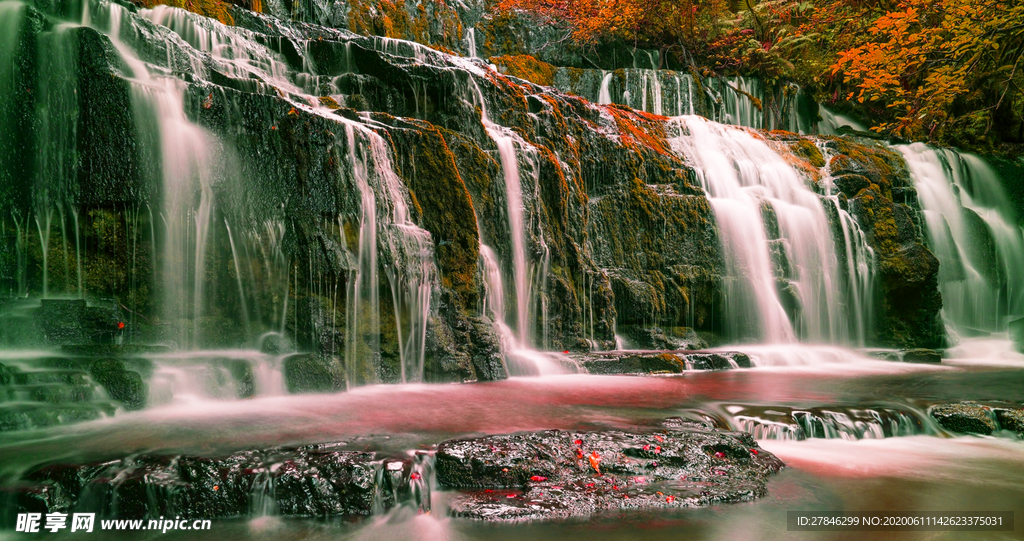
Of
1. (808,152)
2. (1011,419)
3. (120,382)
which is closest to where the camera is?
(120,382)

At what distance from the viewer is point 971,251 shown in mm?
14375

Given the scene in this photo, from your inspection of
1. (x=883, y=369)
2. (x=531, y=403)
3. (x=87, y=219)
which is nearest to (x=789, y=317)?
(x=883, y=369)

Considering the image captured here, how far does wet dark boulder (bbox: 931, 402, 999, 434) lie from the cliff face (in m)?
5.09

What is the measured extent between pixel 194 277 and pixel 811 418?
7.30 m

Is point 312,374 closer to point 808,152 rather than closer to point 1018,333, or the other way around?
point 808,152

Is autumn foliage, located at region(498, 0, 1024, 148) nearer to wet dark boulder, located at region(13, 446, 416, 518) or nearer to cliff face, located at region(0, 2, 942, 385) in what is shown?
cliff face, located at region(0, 2, 942, 385)

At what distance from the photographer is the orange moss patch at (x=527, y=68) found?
56.3 ft

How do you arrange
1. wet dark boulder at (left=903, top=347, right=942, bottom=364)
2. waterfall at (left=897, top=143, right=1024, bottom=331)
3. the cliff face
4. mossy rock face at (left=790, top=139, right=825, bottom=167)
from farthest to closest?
mossy rock face at (left=790, top=139, right=825, bottom=167)
waterfall at (left=897, top=143, right=1024, bottom=331)
wet dark boulder at (left=903, top=347, right=942, bottom=364)
the cliff face

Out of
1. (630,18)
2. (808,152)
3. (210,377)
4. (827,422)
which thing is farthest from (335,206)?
(630,18)

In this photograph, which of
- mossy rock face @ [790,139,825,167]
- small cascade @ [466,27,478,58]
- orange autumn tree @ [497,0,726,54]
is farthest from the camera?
orange autumn tree @ [497,0,726,54]

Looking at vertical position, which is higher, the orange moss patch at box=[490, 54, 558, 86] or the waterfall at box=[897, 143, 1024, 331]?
the orange moss patch at box=[490, 54, 558, 86]

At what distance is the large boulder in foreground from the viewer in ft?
13.1

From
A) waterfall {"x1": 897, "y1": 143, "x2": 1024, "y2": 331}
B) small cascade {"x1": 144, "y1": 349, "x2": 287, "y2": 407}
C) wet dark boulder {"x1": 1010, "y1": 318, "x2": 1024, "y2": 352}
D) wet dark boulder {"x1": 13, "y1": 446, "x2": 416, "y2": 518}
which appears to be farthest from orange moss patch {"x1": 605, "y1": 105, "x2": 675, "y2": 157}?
wet dark boulder {"x1": 13, "y1": 446, "x2": 416, "y2": 518}

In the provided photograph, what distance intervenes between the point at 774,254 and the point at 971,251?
6.29 metres
